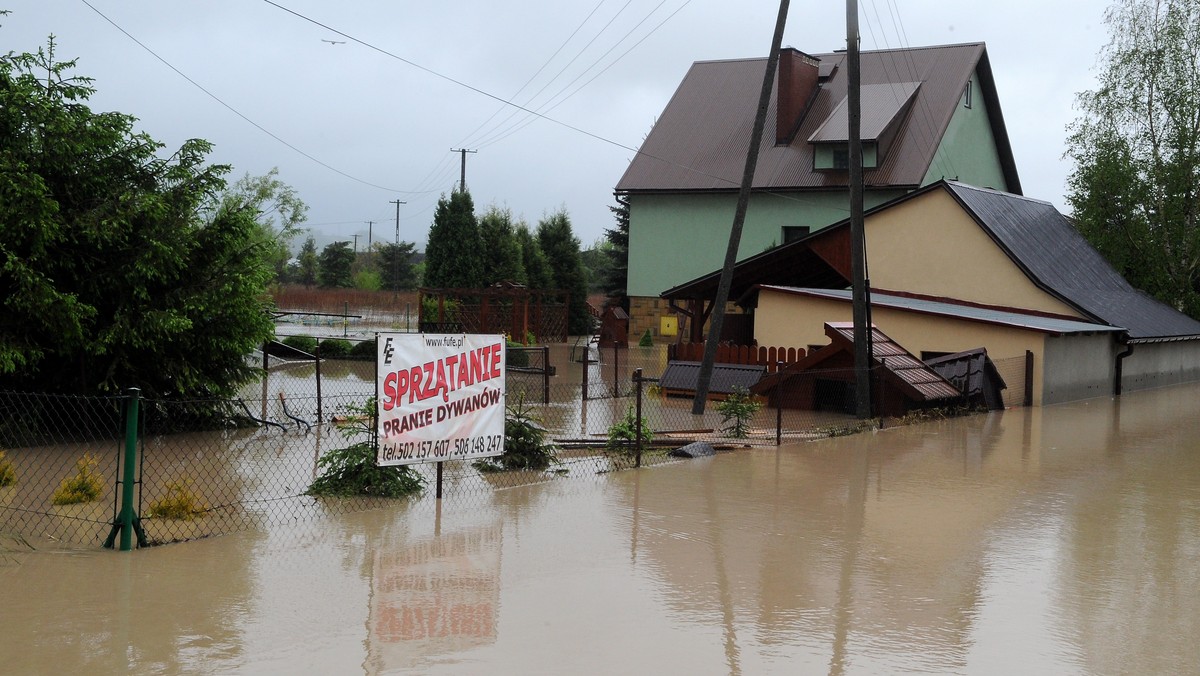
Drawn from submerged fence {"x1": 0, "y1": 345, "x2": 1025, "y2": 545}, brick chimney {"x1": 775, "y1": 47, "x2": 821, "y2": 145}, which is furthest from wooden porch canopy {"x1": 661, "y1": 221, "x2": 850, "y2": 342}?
brick chimney {"x1": 775, "y1": 47, "x2": 821, "y2": 145}

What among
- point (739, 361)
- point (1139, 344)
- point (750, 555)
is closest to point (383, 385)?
point (750, 555)

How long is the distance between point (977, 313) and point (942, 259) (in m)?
3.38

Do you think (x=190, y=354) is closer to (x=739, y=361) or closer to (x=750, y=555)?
(x=750, y=555)

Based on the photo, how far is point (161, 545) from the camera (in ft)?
31.5

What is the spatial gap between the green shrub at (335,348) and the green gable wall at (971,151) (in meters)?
22.0

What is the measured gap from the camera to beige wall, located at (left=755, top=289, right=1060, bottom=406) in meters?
25.9

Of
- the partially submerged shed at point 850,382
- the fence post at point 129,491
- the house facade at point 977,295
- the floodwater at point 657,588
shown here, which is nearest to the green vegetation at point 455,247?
the house facade at point 977,295

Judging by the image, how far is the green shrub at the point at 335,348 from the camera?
35.2 metres

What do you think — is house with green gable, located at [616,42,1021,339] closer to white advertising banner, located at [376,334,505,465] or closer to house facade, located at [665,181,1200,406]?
house facade, located at [665,181,1200,406]

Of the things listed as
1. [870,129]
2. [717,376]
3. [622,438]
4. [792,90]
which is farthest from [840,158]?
[622,438]

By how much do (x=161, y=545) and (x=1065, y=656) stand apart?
23.7ft

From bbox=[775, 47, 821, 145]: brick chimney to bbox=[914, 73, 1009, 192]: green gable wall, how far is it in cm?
623

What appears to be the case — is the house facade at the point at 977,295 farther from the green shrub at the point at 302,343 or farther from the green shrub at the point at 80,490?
the green shrub at the point at 80,490

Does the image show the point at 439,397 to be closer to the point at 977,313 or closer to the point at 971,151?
the point at 977,313
